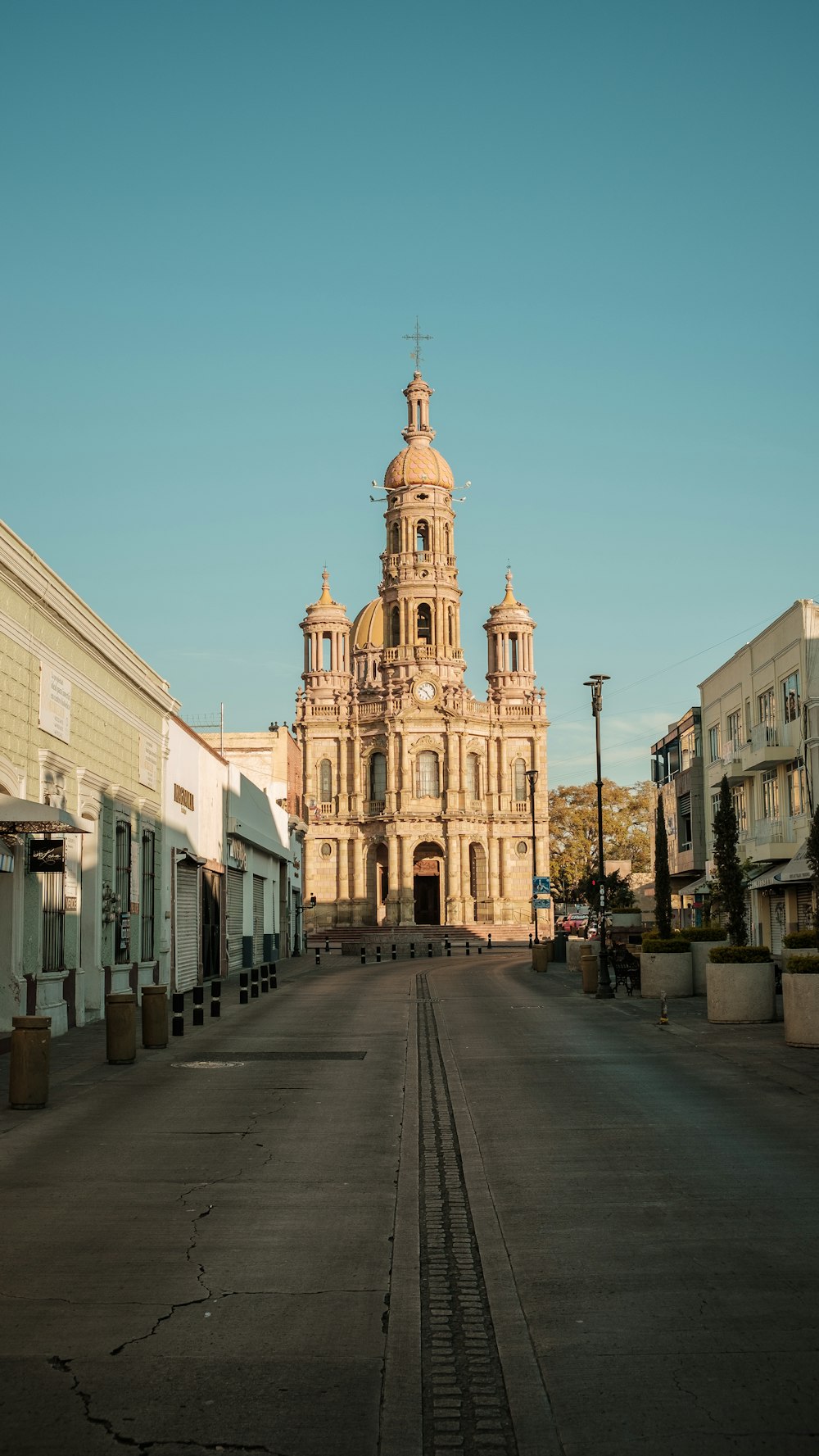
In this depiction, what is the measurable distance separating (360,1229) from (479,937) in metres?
73.6

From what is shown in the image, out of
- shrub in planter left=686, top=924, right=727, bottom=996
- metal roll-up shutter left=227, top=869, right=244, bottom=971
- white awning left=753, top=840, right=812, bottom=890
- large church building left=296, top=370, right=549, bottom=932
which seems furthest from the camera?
large church building left=296, top=370, right=549, bottom=932

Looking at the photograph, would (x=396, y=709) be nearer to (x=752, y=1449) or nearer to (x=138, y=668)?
(x=138, y=668)

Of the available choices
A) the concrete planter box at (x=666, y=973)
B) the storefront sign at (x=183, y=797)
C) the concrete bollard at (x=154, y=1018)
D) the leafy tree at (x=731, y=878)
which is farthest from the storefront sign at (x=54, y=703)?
the concrete planter box at (x=666, y=973)

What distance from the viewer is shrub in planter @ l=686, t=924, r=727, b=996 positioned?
101 feet

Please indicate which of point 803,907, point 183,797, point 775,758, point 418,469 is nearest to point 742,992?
point 183,797

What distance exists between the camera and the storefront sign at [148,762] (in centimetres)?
3194

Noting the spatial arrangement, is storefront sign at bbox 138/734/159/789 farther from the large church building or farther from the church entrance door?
the church entrance door

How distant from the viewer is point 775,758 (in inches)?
1681

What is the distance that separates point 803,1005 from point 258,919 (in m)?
36.5

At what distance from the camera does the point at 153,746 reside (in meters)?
33.5

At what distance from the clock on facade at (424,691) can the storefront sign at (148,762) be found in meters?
61.0

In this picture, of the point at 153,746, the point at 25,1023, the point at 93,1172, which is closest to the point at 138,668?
the point at 153,746

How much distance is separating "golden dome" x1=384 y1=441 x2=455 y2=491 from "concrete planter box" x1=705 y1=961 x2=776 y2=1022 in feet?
256

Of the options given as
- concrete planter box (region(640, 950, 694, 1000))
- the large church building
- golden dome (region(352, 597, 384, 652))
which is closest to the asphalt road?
concrete planter box (region(640, 950, 694, 1000))
